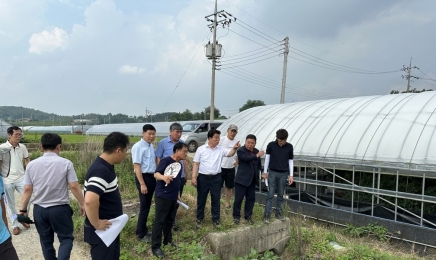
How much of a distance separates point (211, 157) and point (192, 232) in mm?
1210

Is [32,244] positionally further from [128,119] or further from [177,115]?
[128,119]

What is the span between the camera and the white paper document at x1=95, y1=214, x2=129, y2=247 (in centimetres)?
238

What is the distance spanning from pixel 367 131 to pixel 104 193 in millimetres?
6597

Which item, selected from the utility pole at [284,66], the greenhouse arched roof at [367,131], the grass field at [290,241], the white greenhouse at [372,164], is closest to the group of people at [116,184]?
the grass field at [290,241]

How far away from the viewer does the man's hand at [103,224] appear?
232cm

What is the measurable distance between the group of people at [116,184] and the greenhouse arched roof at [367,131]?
2.59 meters

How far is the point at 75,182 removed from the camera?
9.57ft

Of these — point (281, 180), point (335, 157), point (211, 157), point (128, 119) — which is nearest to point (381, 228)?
point (335, 157)

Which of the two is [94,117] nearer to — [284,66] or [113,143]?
[284,66]

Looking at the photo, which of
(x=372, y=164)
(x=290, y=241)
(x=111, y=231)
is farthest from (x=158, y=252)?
(x=372, y=164)

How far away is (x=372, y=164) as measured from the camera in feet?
20.1

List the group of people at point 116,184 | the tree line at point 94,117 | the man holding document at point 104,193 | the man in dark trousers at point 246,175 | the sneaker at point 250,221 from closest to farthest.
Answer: the man holding document at point 104,193, the group of people at point 116,184, the man in dark trousers at point 246,175, the sneaker at point 250,221, the tree line at point 94,117

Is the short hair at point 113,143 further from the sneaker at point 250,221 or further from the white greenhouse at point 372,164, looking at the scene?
the white greenhouse at point 372,164

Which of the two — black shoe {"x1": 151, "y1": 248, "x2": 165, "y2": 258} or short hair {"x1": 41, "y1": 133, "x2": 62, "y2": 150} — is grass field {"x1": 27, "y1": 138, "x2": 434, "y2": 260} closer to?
black shoe {"x1": 151, "y1": 248, "x2": 165, "y2": 258}
